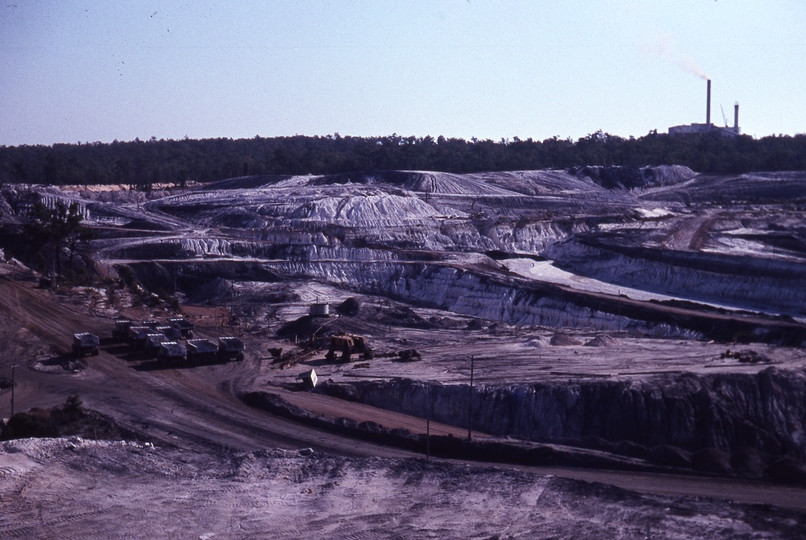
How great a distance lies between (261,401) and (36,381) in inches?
343

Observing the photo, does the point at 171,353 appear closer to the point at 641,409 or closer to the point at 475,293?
the point at 641,409

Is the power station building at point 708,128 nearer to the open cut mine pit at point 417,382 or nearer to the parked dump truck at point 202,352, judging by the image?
the open cut mine pit at point 417,382

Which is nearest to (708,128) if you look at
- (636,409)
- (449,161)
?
(449,161)

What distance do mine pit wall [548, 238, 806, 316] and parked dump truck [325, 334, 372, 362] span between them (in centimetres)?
2394

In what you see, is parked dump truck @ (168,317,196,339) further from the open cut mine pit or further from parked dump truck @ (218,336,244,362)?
parked dump truck @ (218,336,244,362)

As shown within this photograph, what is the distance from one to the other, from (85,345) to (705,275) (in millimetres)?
35518

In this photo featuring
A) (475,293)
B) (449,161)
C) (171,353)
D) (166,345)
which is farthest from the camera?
(449,161)

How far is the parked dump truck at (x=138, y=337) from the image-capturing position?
32.1 m

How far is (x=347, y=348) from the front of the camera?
103 ft

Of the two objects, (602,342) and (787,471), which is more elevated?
(602,342)

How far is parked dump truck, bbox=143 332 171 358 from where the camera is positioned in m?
30.8

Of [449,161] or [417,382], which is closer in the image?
[417,382]

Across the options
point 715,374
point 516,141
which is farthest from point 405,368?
point 516,141

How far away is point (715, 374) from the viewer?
2472 cm
